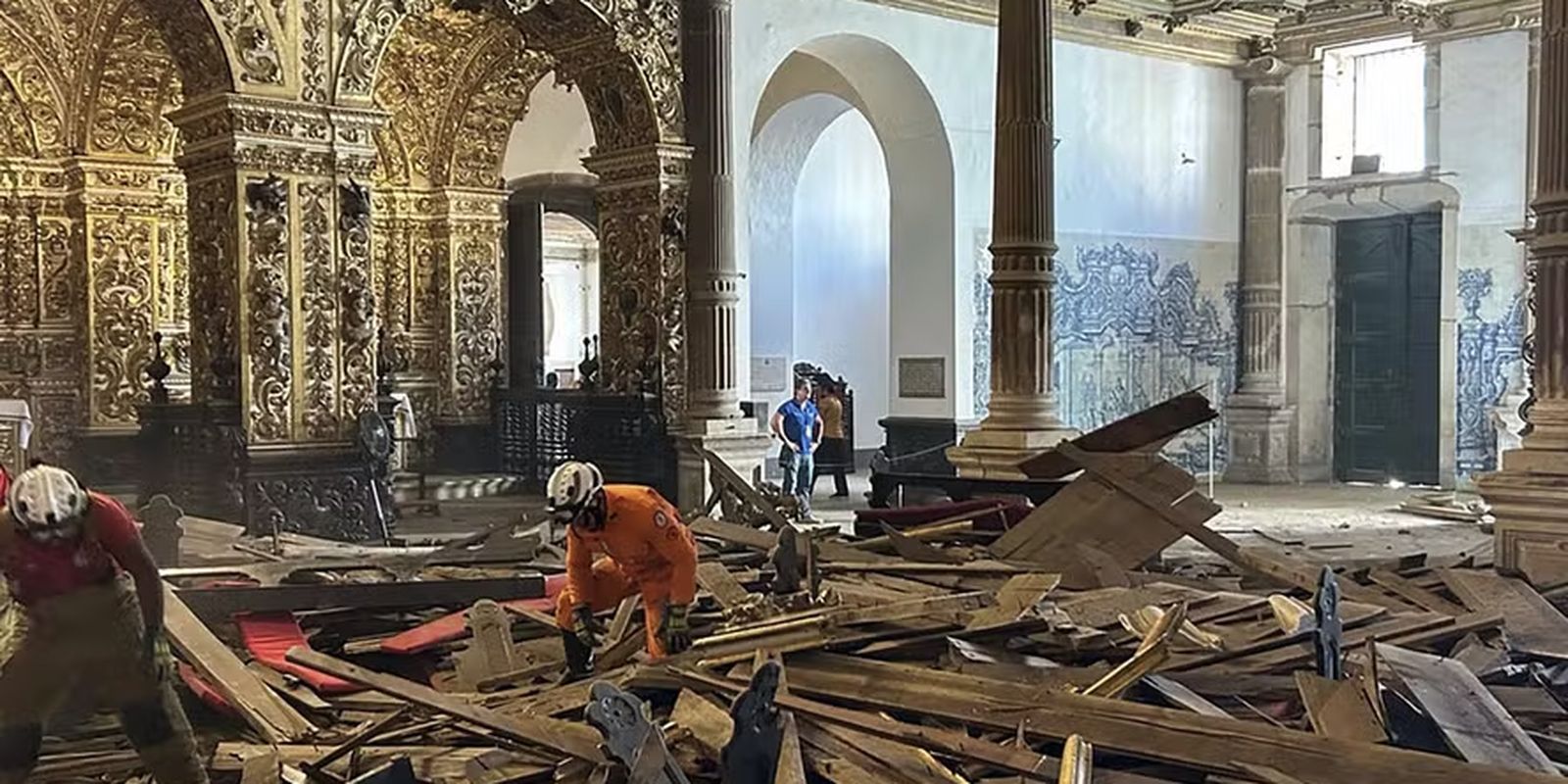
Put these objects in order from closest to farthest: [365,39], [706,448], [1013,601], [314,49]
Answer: [1013,601], [314,49], [365,39], [706,448]

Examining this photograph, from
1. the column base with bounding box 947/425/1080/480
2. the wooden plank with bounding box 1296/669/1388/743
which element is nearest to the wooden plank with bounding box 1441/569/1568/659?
the wooden plank with bounding box 1296/669/1388/743

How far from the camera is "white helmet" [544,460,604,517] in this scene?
526 centimetres

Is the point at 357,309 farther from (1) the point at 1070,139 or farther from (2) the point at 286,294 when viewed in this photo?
(1) the point at 1070,139

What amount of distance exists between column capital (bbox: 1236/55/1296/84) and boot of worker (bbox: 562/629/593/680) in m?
14.7

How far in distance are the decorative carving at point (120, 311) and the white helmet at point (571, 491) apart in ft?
31.3

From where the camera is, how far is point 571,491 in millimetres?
5262

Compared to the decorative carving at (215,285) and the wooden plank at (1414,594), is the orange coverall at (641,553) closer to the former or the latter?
the wooden plank at (1414,594)

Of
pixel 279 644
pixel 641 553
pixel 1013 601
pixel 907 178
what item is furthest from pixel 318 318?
pixel 907 178

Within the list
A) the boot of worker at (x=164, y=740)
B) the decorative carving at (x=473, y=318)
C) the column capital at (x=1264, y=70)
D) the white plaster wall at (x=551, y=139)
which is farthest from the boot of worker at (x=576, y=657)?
the column capital at (x=1264, y=70)

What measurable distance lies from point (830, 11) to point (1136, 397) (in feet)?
19.9

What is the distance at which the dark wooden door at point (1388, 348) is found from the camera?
1761cm

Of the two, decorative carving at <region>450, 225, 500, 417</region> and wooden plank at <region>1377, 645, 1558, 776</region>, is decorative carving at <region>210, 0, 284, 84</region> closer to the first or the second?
decorative carving at <region>450, 225, 500, 417</region>

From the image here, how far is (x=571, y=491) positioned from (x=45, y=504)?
65.9 inches

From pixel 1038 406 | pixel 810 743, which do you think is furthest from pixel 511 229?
pixel 810 743
